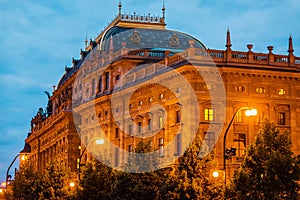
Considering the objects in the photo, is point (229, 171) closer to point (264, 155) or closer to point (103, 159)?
point (103, 159)

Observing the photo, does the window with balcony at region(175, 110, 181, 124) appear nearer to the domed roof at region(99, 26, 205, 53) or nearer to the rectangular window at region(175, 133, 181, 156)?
the rectangular window at region(175, 133, 181, 156)

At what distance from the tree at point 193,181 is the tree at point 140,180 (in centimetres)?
542

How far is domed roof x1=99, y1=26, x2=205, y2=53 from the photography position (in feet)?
308

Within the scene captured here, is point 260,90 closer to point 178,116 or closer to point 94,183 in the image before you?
point 178,116

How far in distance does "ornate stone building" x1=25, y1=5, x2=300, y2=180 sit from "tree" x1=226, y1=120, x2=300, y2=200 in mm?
11639

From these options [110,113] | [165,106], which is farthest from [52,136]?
[165,106]

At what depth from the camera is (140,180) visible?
179ft

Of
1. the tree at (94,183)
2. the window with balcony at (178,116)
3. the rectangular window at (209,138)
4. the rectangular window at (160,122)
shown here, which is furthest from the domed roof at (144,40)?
the tree at (94,183)

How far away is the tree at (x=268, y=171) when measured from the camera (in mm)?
42000

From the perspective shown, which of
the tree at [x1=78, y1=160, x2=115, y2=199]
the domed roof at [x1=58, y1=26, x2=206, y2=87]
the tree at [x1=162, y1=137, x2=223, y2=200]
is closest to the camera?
the tree at [x1=162, y1=137, x2=223, y2=200]

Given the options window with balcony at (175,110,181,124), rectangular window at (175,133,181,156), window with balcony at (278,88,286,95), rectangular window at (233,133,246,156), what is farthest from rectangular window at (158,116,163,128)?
→ window with balcony at (278,88,286,95)

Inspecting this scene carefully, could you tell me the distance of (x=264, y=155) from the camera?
43.1 metres

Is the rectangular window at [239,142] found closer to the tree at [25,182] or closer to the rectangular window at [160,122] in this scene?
the rectangular window at [160,122]

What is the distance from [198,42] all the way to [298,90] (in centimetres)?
2840
